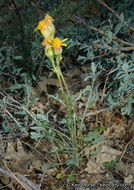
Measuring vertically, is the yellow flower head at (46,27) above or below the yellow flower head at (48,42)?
above

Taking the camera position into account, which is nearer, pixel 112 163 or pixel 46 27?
pixel 46 27

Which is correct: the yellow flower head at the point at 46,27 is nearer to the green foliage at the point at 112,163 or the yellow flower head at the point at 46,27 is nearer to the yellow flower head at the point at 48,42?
the yellow flower head at the point at 48,42

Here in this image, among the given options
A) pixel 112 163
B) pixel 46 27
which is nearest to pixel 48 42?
pixel 46 27

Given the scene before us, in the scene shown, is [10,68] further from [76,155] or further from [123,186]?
[123,186]

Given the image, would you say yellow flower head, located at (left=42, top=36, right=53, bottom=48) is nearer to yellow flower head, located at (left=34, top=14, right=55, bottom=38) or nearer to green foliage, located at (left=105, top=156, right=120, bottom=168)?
yellow flower head, located at (left=34, top=14, right=55, bottom=38)

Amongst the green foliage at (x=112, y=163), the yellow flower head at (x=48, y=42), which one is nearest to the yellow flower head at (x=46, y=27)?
the yellow flower head at (x=48, y=42)

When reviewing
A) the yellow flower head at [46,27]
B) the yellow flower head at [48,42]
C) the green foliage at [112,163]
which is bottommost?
the green foliage at [112,163]

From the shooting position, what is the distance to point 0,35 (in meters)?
2.53

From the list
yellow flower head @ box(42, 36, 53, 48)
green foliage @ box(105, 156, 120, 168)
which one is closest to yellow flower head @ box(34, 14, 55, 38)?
yellow flower head @ box(42, 36, 53, 48)

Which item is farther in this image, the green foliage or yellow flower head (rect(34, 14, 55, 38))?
the green foliage

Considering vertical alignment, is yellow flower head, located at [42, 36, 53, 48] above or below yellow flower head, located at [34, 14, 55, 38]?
below

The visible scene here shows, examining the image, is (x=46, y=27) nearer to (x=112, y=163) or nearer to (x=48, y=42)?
(x=48, y=42)

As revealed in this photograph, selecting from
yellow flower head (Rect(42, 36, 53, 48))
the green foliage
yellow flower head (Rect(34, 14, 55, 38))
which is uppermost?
yellow flower head (Rect(34, 14, 55, 38))

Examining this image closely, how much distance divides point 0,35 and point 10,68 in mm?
526
